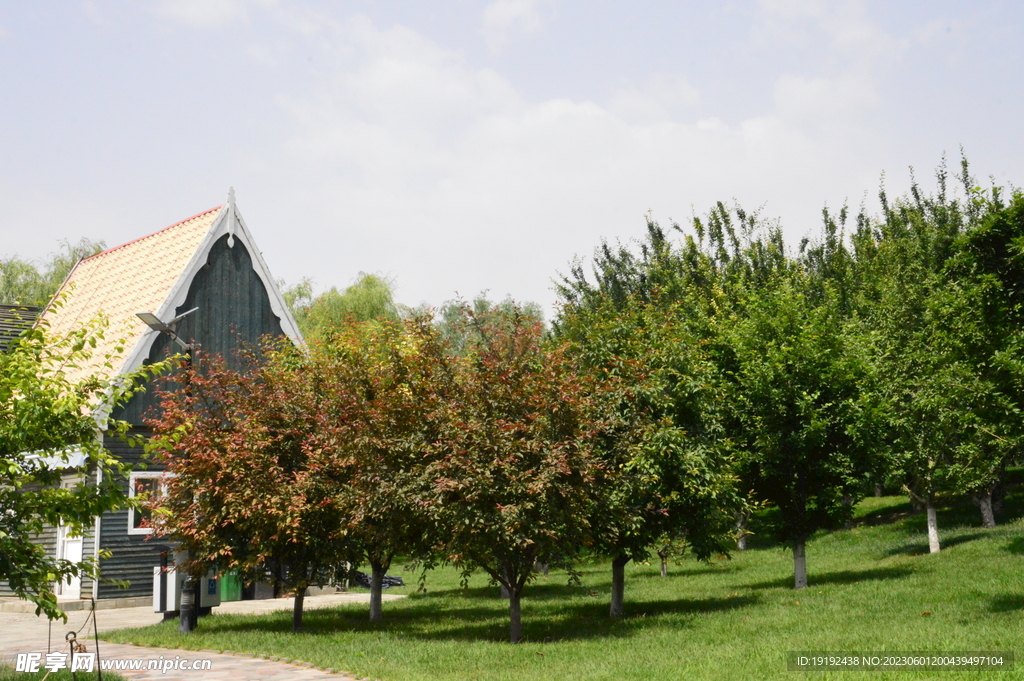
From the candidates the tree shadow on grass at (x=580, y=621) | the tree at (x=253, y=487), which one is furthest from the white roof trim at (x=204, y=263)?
the tree shadow on grass at (x=580, y=621)

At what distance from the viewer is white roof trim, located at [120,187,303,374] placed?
82.5 ft

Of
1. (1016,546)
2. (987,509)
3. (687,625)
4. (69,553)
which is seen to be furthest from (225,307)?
(987,509)

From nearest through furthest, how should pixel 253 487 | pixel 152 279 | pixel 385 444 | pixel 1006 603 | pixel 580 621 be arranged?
pixel 1006 603 → pixel 385 444 → pixel 253 487 → pixel 580 621 → pixel 152 279

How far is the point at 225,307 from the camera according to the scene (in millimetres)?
27781

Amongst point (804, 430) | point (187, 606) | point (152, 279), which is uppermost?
point (152, 279)

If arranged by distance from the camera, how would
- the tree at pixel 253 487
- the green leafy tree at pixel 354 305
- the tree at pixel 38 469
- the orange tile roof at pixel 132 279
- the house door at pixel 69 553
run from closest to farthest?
1. the tree at pixel 38 469
2. the tree at pixel 253 487
3. the house door at pixel 69 553
4. the orange tile roof at pixel 132 279
5. the green leafy tree at pixel 354 305

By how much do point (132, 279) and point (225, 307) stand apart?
3.41m

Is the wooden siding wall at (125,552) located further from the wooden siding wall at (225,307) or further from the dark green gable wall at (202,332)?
the wooden siding wall at (225,307)

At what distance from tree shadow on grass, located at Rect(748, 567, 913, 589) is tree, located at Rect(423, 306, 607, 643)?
31.0ft

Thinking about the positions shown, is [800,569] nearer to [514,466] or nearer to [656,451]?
[656,451]

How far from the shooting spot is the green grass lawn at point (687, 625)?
13.0m

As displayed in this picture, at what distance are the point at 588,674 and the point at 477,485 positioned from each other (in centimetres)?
403

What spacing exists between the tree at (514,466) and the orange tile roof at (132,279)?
12721mm

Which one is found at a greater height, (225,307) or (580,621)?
(225,307)
